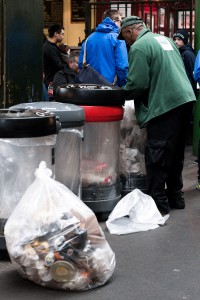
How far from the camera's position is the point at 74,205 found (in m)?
4.57

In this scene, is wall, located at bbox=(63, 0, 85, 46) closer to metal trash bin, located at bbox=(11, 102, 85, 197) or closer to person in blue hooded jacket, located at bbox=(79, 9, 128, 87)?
person in blue hooded jacket, located at bbox=(79, 9, 128, 87)

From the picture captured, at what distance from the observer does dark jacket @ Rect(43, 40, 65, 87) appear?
10.0m

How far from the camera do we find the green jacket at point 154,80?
632 cm

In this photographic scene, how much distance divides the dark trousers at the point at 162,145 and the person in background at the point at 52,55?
11.8 ft

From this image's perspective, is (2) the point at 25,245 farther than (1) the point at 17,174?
No

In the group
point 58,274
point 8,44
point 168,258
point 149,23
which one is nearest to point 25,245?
point 58,274

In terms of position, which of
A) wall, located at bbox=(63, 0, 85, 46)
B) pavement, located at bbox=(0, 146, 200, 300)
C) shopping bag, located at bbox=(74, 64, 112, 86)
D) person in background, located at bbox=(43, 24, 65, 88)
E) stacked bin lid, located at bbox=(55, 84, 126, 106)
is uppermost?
wall, located at bbox=(63, 0, 85, 46)

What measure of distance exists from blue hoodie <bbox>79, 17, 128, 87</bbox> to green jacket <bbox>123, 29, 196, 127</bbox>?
1619 mm

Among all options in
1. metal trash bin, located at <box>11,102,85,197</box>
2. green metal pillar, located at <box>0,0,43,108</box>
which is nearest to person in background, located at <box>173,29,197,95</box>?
green metal pillar, located at <box>0,0,43,108</box>

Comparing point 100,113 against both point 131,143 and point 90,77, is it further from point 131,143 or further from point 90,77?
point 90,77

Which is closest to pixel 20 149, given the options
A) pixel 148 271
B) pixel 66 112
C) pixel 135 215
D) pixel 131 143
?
pixel 66 112

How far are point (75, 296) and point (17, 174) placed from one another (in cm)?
101

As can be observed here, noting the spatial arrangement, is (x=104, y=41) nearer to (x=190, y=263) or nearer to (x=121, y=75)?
(x=121, y=75)

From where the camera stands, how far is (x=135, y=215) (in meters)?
6.16
